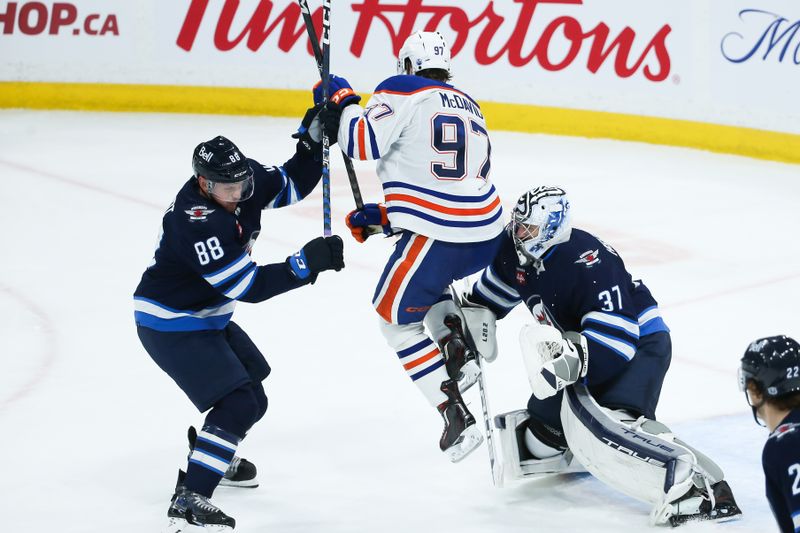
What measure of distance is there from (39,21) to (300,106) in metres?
2.02

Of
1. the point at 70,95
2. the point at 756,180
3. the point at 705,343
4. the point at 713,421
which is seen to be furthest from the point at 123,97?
the point at 713,421

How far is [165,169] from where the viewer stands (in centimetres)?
784

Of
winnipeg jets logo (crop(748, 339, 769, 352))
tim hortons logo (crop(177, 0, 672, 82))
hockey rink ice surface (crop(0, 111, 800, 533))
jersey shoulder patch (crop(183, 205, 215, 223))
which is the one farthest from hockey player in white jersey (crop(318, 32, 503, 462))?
tim hortons logo (crop(177, 0, 672, 82))

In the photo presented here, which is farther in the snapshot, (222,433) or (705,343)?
(705,343)

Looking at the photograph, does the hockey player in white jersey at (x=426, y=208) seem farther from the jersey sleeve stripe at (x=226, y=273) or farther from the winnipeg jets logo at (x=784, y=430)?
the winnipeg jets logo at (x=784, y=430)

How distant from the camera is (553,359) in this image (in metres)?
3.39

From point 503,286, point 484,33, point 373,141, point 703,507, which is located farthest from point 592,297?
point 484,33

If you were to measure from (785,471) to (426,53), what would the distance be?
1.93 meters

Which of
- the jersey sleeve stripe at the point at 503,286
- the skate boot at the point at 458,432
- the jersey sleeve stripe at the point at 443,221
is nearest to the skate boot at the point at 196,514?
the skate boot at the point at 458,432

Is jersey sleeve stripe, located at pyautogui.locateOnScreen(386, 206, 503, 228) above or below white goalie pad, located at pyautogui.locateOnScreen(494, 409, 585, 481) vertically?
above

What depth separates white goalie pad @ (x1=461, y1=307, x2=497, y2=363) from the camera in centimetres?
386

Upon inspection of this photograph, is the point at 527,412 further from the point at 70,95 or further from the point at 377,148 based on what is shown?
the point at 70,95

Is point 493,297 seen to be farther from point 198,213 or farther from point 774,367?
point 774,367

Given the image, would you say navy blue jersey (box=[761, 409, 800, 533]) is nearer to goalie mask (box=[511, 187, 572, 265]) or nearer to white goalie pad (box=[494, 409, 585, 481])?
goalie mask (box=[511, 187, 572, 265])
